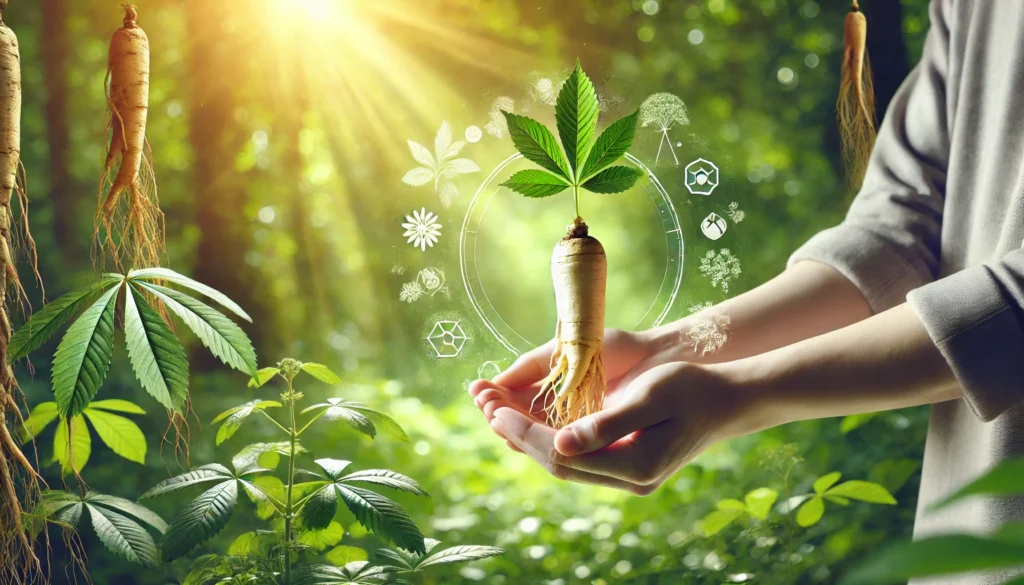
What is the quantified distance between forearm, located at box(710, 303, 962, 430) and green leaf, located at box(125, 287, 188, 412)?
19.7 inches

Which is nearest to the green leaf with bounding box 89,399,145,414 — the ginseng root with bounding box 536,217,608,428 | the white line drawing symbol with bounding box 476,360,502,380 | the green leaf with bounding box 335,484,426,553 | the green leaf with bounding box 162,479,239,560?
the green leaf with bounding box 162,479,239,560

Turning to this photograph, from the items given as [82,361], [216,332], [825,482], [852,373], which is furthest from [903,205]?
[82,361]

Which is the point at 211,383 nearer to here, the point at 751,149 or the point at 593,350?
the point at 593,350

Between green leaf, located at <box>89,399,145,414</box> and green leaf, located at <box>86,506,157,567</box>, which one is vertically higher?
green leaf, located at <box>89,399,145,414</box>

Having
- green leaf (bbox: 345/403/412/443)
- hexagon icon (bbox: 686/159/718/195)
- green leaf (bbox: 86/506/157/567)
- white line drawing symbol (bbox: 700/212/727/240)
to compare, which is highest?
hexagon icon (bbox: 686/159/718/195)

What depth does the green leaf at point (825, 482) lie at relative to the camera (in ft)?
3.77

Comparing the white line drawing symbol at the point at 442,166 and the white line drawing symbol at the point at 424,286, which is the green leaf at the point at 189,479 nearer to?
the white line drawing symbol at the point at 424,286

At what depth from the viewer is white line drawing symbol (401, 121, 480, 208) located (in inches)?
40.1

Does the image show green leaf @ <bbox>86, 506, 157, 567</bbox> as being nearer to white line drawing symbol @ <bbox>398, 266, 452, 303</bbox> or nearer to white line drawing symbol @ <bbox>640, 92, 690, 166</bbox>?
white line drawing symbol @ <bbox>398, 266, 452, 303</bbox>

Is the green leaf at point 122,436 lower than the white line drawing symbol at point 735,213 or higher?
lower

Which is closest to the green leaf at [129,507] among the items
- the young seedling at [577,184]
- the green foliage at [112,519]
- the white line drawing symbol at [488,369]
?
the green foliage at [112,519]

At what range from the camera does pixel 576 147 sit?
696mm

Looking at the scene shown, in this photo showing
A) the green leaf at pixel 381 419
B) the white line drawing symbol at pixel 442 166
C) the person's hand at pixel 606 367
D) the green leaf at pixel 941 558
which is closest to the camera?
the green leaf at pixel 941 558

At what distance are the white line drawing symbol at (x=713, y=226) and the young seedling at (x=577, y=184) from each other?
0.41 meters
